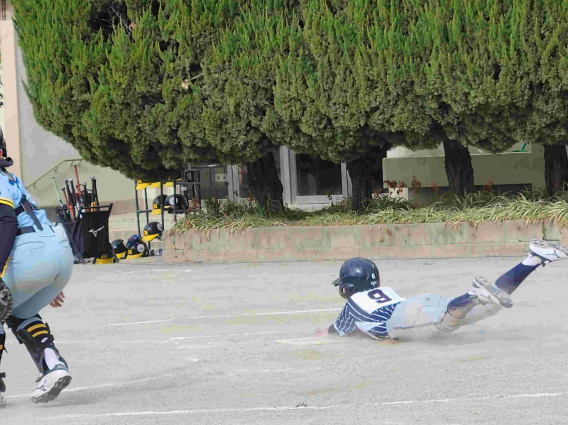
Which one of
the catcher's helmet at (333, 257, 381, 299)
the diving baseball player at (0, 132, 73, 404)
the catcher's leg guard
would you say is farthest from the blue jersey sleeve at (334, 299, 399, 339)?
the diving baseball player at (0, 132, 73, 404)

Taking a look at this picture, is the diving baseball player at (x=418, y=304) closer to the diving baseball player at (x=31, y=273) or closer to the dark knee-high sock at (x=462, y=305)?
the dark knee-high sock at (x=462, y=305)

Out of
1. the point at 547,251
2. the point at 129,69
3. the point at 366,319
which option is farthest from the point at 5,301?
the point at 129,69

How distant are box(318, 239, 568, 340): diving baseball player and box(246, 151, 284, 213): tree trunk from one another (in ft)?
21.2

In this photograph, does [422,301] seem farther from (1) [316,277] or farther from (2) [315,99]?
(2) [315,99]

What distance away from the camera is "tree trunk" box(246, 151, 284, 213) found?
46.0ft

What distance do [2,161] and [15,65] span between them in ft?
59.9

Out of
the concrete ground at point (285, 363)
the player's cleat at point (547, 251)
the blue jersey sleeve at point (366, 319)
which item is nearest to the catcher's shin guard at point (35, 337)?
the concrete ground at point (285, 363)

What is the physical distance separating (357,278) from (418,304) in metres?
0.70

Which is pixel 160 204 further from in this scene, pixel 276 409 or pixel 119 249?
pixel 276 409

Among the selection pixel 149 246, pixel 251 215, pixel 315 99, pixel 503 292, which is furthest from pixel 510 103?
pixel 149 246

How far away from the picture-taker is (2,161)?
217 inches

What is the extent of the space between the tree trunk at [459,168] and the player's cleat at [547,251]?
7.35 m

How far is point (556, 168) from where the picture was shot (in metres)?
13.0

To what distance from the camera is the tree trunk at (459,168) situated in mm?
13570
